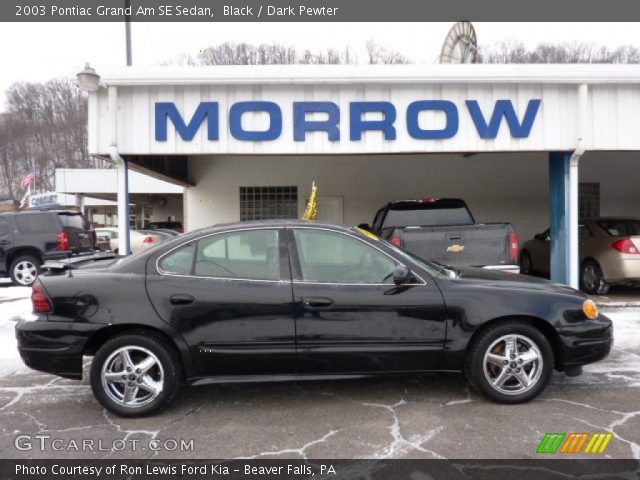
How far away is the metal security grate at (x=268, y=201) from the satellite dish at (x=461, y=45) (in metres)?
5.12

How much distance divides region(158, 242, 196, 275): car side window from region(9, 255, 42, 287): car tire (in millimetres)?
8967

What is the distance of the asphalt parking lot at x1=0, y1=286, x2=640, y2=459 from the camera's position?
3.23m

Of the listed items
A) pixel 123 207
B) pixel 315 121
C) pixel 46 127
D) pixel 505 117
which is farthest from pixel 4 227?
pixel 46 127

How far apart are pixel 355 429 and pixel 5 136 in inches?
2996

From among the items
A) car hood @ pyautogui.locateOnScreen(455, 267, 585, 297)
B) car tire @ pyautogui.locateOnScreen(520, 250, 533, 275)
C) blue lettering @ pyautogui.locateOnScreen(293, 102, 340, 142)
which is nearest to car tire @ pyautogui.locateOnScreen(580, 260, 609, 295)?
car tire @ pyautogui.locateOnScreen(520, 250, 533, 275)

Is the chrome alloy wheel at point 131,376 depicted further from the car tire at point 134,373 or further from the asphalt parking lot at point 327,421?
the asphalt parking lot at point 327,421

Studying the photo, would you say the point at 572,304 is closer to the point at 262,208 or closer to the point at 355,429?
the point at 355,429

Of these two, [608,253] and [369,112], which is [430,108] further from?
A: [608,253]

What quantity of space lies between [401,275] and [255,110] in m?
4.77

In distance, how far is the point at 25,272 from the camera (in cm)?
1120

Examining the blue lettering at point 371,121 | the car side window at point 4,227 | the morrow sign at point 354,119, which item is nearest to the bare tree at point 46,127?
the car side window at point 4,227

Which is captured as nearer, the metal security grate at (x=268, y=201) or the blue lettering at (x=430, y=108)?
the blue lettering at (x=430, y=108)

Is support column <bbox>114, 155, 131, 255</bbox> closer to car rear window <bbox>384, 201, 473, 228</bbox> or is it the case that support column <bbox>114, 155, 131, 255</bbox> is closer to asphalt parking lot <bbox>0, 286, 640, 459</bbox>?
Answer: asphalt parking lot <bbox>0, 286, 640, 459</bbox>

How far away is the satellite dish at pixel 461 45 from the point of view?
1055 cm
